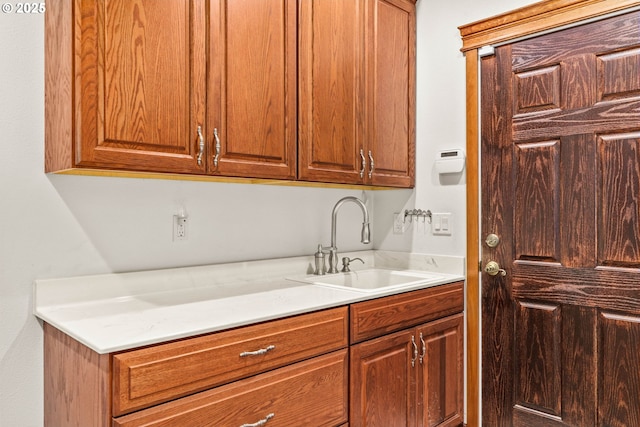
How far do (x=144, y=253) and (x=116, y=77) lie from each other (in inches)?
28.0

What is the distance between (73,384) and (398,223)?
1.84 metres

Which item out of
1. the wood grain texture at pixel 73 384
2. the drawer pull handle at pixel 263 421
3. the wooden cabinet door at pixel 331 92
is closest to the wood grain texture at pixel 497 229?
the wooden cabinet door at pixel 331 92

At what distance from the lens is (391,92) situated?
2.33 m

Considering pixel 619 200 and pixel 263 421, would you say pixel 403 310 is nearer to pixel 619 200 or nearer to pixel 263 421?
pixel 263 421

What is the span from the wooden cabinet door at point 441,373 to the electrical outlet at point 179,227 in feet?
3.74

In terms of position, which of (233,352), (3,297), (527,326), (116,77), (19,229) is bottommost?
(527,326)

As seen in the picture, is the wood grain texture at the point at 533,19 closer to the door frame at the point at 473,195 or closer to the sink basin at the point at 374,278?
the door frame at the point at 473,195

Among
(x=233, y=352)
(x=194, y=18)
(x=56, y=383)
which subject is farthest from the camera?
(x=194, y=18)

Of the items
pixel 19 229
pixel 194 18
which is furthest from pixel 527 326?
pixel 19 229

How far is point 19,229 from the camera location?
A: 1.48 metres

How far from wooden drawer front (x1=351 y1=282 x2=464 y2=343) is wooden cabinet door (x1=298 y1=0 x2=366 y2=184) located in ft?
1.97

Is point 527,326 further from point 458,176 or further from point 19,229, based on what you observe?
point 19,229

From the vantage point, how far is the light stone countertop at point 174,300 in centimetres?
123

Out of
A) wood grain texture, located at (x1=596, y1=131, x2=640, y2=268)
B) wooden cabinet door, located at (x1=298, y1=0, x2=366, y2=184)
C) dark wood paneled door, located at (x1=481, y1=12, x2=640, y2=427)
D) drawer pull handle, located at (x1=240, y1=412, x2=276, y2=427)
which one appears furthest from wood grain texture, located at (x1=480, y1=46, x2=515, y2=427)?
drawer pull handle, located at (x1=240, y1=412, x2=276, y2=427)
